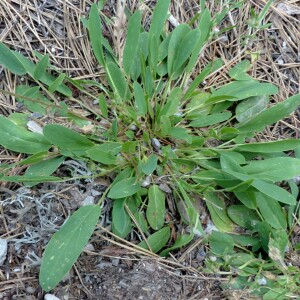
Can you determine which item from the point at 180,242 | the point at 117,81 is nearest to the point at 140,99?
the point at 117,81

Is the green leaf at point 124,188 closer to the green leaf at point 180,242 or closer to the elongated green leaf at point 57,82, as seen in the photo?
the green leaf at point 180,242

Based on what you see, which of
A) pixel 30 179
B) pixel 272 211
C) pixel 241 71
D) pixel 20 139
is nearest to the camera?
pixel 30 179

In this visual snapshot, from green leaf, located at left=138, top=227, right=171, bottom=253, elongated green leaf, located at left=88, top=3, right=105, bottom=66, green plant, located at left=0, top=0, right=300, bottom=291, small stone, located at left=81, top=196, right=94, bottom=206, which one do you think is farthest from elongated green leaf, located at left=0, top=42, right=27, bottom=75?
green leaf, located at left=138, top=227, right=171, bottom=253

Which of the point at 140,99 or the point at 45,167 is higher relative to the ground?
the point at 140,99

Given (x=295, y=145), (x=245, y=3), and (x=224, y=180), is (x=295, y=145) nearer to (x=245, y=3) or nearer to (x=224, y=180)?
(x=224, y=180)

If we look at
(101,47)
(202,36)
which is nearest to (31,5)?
(101,47)

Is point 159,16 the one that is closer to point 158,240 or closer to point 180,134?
point 180,134
